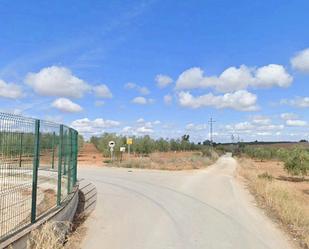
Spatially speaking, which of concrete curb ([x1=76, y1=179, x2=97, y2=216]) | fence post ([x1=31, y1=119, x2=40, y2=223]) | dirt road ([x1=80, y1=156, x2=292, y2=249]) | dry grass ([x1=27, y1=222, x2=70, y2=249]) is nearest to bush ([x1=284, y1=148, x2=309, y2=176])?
dirt road ([x1=80, y1=156, x2=292, y2=249])

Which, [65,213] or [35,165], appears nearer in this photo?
[35,165]

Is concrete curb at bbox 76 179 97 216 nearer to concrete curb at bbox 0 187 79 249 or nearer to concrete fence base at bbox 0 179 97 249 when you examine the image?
concrete fence base at bbox 0 179 97 249

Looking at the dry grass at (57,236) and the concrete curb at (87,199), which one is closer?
the dry grass at (57,236)

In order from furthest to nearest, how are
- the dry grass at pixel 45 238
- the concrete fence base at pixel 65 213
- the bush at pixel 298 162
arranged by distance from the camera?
1. the bush at pixel 298 162
2. the dry grass at pixel 45 238
3. the concrete fence base at pixel 65 213

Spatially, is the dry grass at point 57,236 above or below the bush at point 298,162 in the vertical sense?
below

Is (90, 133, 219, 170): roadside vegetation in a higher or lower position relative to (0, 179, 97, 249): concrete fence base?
higher

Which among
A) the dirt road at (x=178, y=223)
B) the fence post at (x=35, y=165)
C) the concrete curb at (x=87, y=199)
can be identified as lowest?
the dirt road at (x=178, y=223)

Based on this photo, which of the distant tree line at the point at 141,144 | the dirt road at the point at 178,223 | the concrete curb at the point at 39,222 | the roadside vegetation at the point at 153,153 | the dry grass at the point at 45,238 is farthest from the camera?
the distant tree line at the point at 141,144

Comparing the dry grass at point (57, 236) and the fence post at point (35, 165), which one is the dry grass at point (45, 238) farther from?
the fence post at point (35, 165)

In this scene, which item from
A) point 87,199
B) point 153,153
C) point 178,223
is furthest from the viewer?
point 153,153

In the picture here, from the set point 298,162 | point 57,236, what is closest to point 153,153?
point 298,162

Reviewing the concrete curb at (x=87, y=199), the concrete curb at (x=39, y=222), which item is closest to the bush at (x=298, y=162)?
the concrete curb at (x=87, y=199)

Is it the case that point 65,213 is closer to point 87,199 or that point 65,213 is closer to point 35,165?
point 35,165

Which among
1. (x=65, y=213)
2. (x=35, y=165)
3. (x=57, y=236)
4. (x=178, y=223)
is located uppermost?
(x=35, y=165)
